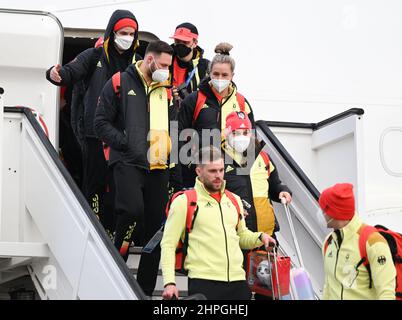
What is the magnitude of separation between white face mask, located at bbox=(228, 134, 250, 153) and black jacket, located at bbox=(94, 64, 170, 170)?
54cm

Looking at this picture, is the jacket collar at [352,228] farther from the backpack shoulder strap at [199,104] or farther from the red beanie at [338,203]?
the backpack shoulder strap at [199,104]

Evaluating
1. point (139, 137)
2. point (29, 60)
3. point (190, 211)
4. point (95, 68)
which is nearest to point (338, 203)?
point (190, 211)

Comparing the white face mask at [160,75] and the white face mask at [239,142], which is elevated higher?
the white face mask at [160,75]

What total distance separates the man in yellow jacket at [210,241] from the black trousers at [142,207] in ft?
2.04

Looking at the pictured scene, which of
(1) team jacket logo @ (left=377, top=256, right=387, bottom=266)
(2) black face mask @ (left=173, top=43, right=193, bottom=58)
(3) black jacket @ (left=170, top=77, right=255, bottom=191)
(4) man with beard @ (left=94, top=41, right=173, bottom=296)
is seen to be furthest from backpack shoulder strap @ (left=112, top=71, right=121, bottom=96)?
(1) team jacket logo @ (left=377, top=256, right=387, bottom=266)

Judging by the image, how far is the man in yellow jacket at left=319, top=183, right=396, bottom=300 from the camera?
5.93 m

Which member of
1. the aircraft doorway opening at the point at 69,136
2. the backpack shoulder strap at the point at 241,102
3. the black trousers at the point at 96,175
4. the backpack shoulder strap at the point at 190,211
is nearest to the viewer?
the backpack shoulder strap at the point at 190,211

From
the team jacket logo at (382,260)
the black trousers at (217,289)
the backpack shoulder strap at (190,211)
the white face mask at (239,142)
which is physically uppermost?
the white face mask at (239,142)

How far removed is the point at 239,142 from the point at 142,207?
2.55ft

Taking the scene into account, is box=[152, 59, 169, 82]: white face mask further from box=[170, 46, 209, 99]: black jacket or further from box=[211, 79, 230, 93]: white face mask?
box=[170, 46, 209, 99]: black jacket

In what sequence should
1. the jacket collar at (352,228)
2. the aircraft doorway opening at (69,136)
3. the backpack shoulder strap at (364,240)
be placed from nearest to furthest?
the backpack shoulder strap at (364,240)
the jacket collar at (352,228)
the aircraft doorway opening at (69,136)

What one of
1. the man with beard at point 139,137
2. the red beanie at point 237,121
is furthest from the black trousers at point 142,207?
the red beanie at point 237,121

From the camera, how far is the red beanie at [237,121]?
735cm
